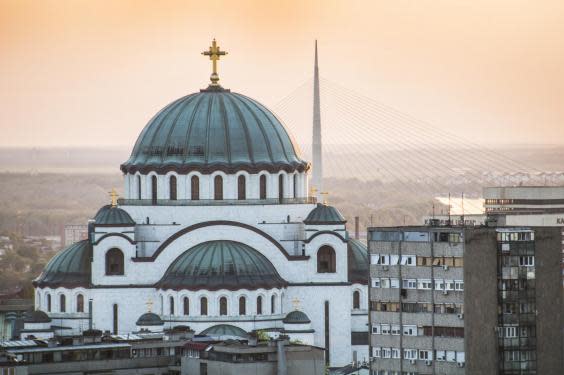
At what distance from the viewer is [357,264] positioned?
12756cm

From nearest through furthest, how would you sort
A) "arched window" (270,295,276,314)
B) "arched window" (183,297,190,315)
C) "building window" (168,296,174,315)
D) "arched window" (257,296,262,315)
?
A: "arched window" (183,297,190,315), "arched window" (257,296,262,315), "building window" (168,296,174,315), "arched window" (270,295,276,314)

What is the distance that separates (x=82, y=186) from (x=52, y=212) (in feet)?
12.3

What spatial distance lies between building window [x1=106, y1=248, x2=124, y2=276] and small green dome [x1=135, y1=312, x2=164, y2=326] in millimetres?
3683

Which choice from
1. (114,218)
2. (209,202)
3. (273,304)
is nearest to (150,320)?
(273,304)

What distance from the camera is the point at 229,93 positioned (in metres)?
130

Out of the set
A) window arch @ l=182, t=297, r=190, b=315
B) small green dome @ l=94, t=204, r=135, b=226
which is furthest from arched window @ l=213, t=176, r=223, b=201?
window arch @ l=182, t=297, r=190, b=315

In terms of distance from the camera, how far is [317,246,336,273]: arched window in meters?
126

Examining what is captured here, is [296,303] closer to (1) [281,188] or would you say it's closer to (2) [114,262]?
(1) [281,188]

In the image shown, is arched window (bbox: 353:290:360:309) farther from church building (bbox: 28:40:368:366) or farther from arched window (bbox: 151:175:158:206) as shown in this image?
arched window (bbox: 151:175:158:206)

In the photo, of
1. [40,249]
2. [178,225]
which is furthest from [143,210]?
[40,249]

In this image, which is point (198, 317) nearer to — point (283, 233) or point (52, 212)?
point (283, 233)

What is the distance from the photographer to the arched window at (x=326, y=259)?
12619 cm

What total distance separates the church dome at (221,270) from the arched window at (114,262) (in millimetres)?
2219

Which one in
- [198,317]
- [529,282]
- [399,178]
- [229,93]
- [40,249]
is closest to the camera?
[529,282]
